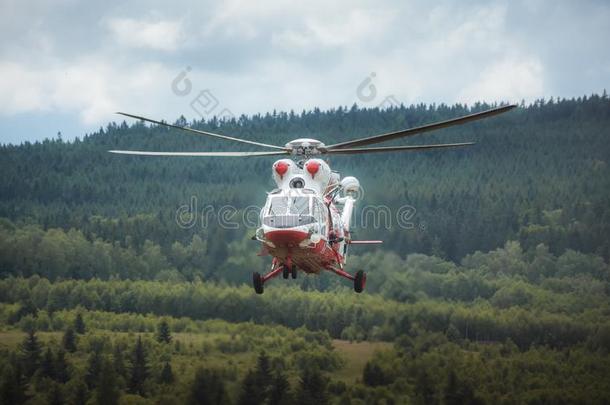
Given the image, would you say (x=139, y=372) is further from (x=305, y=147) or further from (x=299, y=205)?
(x=299, y=205)

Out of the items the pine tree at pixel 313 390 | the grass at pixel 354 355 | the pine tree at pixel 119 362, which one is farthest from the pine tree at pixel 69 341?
the grass at pixel 354 355

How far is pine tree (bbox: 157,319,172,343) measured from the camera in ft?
259

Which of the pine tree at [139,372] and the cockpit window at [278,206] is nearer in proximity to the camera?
the cockpit window at [278,206]

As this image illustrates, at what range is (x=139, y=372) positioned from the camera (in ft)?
264

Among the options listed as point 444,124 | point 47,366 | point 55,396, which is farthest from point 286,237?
point 47,366

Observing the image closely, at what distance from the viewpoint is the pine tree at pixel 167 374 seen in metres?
75.0

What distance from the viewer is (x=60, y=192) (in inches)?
6398

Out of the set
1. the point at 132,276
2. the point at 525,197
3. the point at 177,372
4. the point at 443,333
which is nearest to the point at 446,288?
the point at 443,333

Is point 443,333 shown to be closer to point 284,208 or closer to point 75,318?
point 75,318

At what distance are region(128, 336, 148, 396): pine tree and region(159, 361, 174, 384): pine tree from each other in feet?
Result: 8.91

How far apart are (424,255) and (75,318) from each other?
33548 mm

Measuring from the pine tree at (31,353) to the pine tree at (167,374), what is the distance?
510 inches

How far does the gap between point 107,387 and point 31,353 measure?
10228 mm

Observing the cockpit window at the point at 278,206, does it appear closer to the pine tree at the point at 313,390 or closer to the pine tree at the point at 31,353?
the pine tree at the point at 313,390
